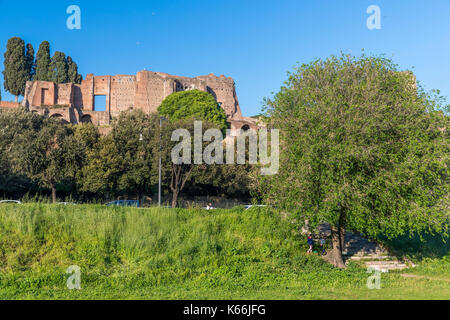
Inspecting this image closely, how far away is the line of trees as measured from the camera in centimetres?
7056

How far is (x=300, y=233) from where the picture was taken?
19609 mm

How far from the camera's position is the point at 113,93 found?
80.6m

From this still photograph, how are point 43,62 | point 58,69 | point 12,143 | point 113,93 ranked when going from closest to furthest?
point 12,143 < point 43,62 < point 58,69 < point 113,93

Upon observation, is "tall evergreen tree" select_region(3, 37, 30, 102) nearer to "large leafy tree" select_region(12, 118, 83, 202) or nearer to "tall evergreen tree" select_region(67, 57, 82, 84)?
"tall evergreen tree" select_region(67, 57, 82, 84)

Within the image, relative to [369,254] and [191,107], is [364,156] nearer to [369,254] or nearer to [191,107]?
[369,254]

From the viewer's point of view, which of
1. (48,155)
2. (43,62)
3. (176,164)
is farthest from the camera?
(43,62)

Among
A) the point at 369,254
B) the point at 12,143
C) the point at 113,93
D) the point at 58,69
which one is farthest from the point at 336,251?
the point at 58,69

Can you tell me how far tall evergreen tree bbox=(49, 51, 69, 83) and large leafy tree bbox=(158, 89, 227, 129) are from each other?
81.0 feet

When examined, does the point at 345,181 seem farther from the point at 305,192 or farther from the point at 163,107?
the point at 163,107

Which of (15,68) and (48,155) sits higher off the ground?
(15,68)

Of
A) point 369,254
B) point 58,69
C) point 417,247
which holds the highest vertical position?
point 58,69

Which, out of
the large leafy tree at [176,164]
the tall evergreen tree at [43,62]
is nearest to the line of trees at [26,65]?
the tall evergreen tree at [43,62]

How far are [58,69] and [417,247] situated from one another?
237 feet

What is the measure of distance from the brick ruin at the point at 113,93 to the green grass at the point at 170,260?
178ft
